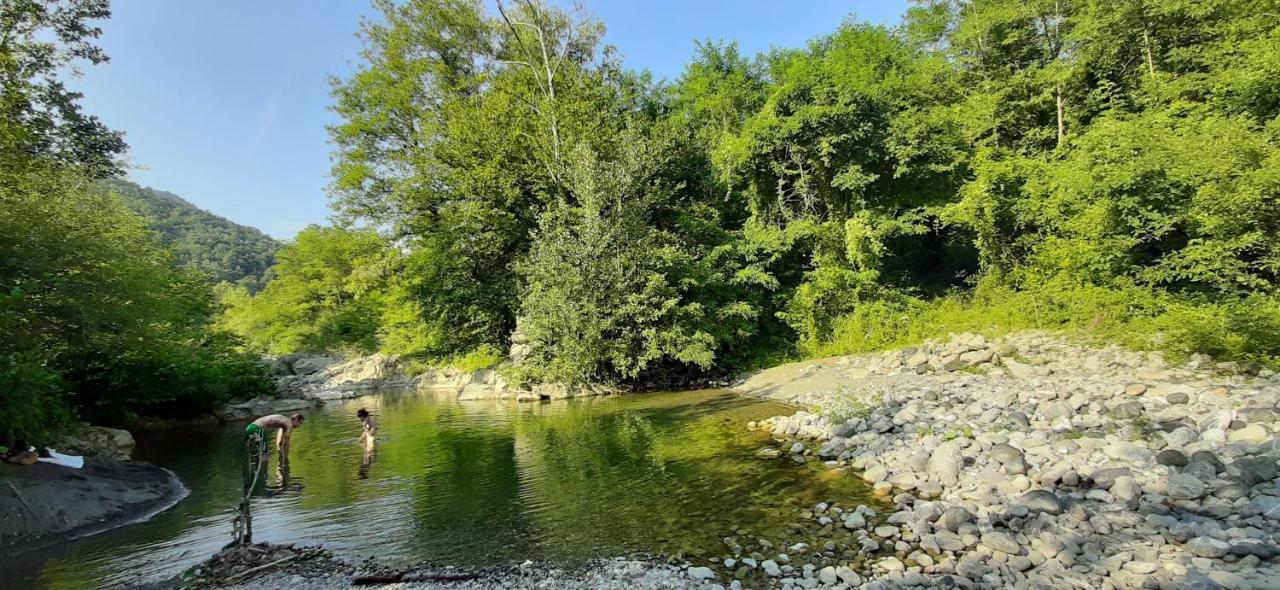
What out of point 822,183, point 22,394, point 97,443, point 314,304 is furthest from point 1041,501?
point 314,304

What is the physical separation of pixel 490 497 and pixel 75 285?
10.7 metres

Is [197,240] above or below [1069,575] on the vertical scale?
above

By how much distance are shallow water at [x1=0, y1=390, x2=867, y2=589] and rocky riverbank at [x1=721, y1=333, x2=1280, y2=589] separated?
1.15m

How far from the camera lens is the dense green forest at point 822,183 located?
58.5 ft

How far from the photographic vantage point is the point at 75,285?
12305 millimetres

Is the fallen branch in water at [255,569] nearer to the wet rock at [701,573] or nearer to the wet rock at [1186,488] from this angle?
the wet rock at [701,573]

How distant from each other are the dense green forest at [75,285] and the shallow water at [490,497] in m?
2.93

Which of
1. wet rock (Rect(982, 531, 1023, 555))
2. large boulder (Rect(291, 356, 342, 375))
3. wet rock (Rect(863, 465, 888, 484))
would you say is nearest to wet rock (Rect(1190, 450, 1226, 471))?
wet rock (Rect(982, 531, 1023, 555))

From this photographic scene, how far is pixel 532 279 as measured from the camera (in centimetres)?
2502

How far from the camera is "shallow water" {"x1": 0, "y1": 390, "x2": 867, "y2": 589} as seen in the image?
302 inches

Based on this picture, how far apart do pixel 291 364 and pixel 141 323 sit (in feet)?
117

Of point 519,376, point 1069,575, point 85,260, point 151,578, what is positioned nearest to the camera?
point 1069,575

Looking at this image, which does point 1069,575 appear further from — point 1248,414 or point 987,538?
point 1248,414

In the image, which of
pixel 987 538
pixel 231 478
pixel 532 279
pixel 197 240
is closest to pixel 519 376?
pixel 532 279
